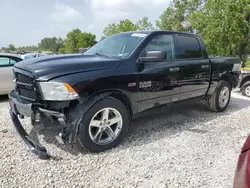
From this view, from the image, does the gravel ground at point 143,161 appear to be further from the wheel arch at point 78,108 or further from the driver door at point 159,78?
the driver door at point 159,78

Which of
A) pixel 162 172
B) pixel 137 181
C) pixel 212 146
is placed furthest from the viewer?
pixel 212 146

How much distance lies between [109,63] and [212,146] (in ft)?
6.76

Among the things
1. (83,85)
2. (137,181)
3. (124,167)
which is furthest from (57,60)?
(137,181)

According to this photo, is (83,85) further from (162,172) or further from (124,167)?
(162,172)

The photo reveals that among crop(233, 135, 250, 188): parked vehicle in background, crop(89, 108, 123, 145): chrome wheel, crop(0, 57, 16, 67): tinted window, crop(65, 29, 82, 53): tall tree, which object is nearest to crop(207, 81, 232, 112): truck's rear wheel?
crop(89, 108, 123, 145): chrome wheel

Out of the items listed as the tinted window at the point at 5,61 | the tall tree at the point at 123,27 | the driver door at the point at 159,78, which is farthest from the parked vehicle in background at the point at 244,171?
the tall tree at the point at 123,27

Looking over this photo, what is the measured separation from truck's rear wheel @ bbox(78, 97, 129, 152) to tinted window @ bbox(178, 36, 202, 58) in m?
1.83

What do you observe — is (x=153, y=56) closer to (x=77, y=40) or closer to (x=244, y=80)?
(x=244, y=80)

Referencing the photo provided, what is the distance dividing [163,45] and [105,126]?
186 cm

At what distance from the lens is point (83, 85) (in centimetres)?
287

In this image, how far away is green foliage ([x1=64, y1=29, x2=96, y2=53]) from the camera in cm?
5562

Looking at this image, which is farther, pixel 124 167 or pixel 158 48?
pixel 158 48

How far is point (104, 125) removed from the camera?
10.5 ft

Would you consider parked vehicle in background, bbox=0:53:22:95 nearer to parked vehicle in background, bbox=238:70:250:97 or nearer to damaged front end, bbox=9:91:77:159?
damaged front end, bbox=9:91:77:159
